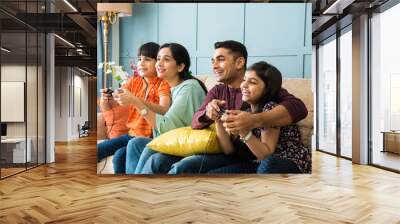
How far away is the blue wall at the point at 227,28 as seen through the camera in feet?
17.4

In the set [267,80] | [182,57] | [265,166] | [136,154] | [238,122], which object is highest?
[182,57]

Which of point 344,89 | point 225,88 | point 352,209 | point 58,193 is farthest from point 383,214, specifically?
point 344,89

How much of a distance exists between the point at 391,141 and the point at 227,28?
3.70 m

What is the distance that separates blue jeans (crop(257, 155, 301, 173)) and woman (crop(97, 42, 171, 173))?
4.49 ft

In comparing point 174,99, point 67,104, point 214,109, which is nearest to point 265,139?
point 214,109

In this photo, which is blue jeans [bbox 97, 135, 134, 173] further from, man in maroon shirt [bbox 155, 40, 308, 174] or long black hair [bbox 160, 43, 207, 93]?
long black hair [bbox 160, 43, 207, 93]

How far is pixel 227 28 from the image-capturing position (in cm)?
534

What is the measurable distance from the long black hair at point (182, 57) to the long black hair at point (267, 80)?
0.69 metres

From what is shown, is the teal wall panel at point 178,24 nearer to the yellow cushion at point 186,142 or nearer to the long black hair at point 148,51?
the long black hair at point 148,51

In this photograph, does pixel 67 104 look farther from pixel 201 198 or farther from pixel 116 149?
pixel 201 198

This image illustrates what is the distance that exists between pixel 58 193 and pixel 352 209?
3.24 m

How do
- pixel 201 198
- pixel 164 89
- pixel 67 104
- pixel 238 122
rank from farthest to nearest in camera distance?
pixel 67 104, pixel 164 89, pixel 238 122, pixel 201 198

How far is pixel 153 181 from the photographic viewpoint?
5.61 m

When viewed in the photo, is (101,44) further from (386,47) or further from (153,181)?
(386,47)
